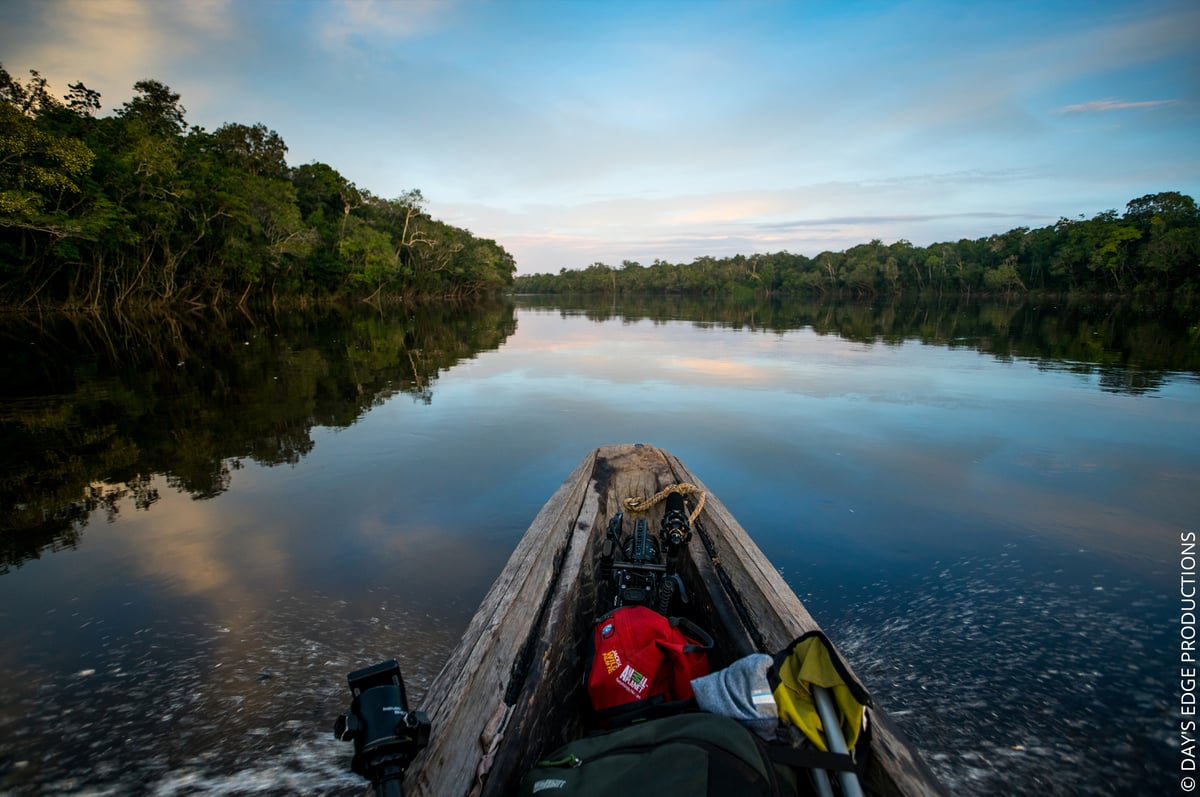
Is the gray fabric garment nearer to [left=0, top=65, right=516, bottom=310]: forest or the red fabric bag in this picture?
the red fabric bag

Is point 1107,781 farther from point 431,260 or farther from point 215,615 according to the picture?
point 431,260

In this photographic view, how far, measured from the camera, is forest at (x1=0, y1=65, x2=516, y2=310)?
63.5 feet

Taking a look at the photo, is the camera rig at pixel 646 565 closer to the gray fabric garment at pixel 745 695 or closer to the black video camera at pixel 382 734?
the gray fabric garment at pixel 745 695

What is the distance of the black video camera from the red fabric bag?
97 cm

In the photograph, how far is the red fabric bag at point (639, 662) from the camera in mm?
2086

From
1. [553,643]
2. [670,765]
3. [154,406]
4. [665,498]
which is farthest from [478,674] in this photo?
[154,406]

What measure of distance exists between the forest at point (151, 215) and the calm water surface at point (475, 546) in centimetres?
1386

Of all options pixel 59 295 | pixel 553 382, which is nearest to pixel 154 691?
pixel 553 382

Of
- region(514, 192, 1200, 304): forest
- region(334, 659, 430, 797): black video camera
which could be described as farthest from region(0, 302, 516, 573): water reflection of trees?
region(514, 192, 1200, 304): forest

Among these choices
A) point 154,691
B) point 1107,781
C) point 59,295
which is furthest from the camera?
point 59,295

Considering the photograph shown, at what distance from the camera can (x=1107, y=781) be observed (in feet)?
7.75

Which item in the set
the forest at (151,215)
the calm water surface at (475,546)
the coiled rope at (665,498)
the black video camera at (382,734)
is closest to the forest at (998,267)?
the calm water surface at (475,546)

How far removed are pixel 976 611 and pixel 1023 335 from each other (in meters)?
26.7

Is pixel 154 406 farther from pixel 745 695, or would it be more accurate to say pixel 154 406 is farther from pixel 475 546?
pixel 745 695
